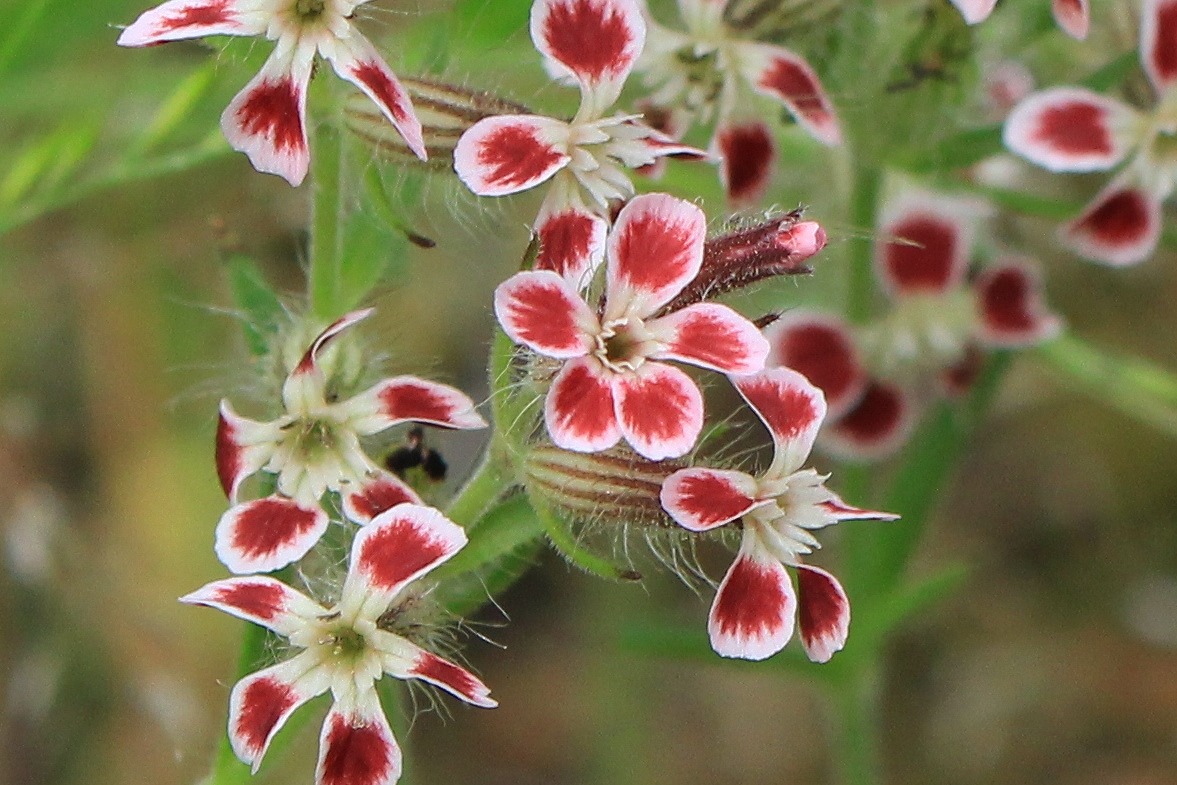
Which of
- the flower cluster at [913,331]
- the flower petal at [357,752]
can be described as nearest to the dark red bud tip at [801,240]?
the flower petal at [357,752]

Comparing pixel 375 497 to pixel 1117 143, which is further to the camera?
pixel 1117 143

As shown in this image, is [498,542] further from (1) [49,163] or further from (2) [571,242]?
(1) [49,163]

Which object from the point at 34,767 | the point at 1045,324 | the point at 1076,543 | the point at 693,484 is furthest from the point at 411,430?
the point at 1076,543

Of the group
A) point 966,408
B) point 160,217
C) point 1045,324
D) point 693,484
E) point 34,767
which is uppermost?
point 693,484

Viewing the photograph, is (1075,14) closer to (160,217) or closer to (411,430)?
(411,430)

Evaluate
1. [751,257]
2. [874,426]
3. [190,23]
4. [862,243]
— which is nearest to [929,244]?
[862,243]
